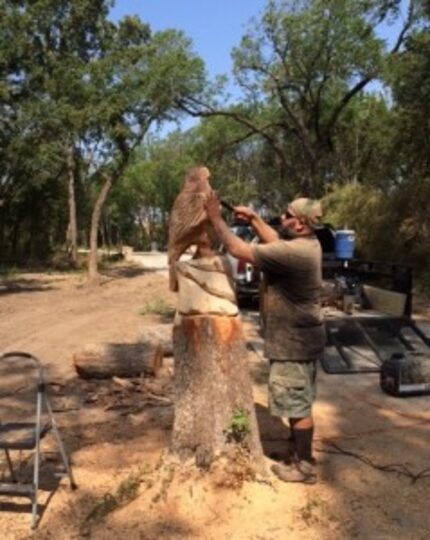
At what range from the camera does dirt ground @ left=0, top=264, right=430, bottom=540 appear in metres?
4.46

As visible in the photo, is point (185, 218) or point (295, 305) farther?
point (185, 218)

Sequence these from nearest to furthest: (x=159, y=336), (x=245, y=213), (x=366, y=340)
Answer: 1. (x=245, y=213)
2. (x=366, y=340)
3. (x=159, y=336)

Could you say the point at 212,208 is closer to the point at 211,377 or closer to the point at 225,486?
the point at 211,377

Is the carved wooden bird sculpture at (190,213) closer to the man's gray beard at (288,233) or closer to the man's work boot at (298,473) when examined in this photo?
the man's gray beard at (288,233)

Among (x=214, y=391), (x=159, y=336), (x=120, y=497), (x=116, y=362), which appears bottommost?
(x=120, y=497)

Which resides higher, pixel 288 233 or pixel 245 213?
pixel 245 213

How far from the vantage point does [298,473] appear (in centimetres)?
503

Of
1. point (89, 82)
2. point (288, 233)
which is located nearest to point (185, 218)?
point (288, 233)

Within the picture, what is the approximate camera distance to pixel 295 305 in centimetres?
491

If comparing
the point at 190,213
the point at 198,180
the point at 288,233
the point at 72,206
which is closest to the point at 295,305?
the point at 288,233

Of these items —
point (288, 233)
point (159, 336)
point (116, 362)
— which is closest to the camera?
point (288, 233)

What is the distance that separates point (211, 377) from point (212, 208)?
3.99 feet

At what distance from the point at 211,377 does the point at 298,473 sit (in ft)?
3.11

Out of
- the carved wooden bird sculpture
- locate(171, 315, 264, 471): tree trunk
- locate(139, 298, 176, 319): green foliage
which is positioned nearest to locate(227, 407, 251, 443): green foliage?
locate(171, 315, 264, 471): tree trunk
